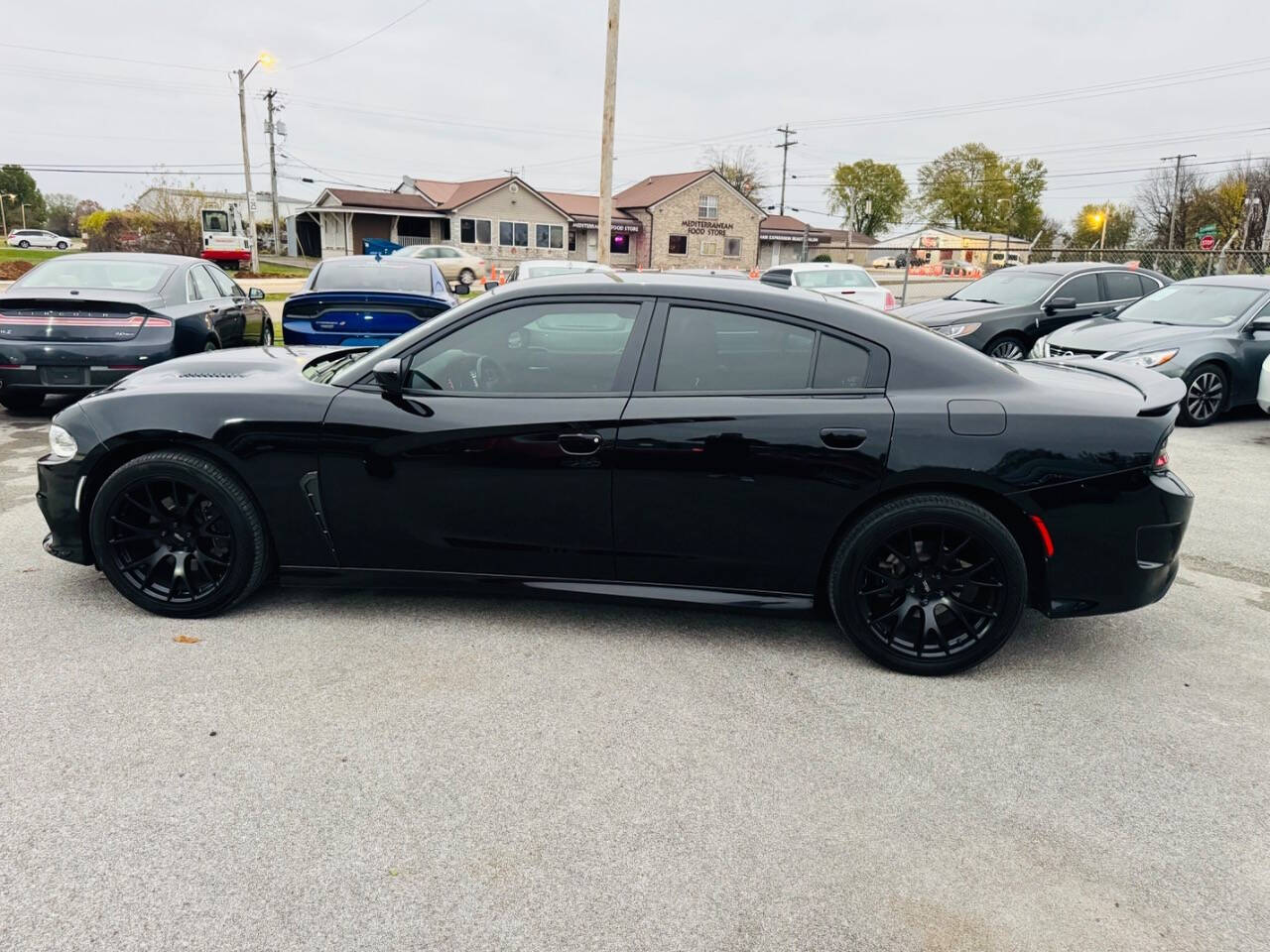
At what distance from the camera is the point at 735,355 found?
3.70 meters

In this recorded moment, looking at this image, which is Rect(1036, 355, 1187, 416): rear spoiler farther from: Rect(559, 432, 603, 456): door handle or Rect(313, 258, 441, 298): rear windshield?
Rect(313, 258, 441, 298): rear windshield

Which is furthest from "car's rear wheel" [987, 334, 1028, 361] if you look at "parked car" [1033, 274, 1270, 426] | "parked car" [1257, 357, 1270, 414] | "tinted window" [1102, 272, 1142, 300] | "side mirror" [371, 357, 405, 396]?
"side mirror" [371, 357, 405, 396]

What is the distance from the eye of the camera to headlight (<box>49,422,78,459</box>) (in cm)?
390

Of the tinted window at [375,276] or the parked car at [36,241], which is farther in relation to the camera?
the parked car at [36,241]

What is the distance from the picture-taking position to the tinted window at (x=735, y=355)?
12.0 ft

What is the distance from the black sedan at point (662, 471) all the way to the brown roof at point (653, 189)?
176ft

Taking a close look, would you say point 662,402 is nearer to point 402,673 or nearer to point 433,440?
point 433,440

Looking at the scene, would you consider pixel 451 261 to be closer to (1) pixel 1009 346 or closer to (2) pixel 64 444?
(1) pixel 1009 346

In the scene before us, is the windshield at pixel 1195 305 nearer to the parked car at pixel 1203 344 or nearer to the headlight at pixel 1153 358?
the parked car at pixel 1203 344

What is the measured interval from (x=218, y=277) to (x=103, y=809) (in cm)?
831

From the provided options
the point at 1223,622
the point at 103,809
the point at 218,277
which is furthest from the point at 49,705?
the point at 218,277

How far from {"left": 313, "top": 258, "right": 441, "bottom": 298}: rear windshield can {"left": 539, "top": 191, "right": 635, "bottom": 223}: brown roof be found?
4434cm

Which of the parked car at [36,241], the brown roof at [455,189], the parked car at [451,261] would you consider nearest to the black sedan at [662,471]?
the parked car at [451,261]

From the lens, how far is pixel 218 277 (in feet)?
31.8
